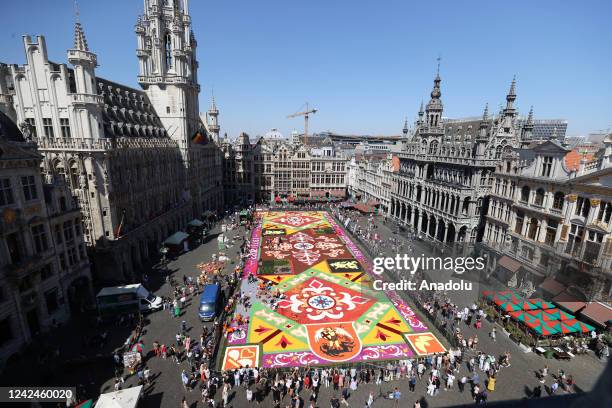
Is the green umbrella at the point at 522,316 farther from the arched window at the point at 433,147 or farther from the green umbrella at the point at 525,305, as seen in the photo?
the arched window at the point at 433,147

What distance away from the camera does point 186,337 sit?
A: 27.6 m

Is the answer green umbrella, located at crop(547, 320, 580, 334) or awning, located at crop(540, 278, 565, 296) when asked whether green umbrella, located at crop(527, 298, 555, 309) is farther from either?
green umbrella, located at crop(547, 320, 580, 334)

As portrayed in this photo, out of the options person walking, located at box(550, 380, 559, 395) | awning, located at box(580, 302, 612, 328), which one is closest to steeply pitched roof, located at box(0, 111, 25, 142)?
person walking, located at box(550, 380, 559, 395)

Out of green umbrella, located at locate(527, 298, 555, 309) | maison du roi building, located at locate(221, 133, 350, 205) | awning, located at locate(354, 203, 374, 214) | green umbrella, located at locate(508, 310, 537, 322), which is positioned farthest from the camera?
maison du roi building, located at locate(221, 133, 350, 205)

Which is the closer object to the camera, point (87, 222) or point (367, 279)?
point (87, 222)

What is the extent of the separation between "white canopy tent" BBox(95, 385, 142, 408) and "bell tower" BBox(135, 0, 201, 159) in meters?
47.4

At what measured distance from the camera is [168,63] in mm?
60812

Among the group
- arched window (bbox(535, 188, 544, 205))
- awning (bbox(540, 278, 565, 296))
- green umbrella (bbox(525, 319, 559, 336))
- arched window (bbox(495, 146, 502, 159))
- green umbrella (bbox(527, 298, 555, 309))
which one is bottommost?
green umbrella (bbox(525, 319, 559, 336))

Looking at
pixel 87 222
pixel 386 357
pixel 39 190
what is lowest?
pixel 386 357

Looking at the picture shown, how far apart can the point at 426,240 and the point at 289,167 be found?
42703 mm

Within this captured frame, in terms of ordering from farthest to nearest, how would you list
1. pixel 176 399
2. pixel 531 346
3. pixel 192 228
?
pixel 192 228 < pixel 531 346 < pixel 176 399

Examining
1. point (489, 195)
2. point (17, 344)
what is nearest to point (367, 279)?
point (489, 195)

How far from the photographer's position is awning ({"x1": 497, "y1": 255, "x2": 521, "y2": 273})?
3775 centimetres

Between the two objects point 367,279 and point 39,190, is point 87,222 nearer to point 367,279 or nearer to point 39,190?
point 39,190
